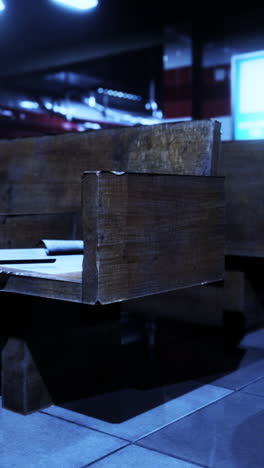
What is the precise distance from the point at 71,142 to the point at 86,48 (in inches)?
296

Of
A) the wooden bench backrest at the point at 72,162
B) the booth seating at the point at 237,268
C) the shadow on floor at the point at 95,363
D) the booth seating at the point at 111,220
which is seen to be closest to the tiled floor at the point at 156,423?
the shadow on floor at the point at 95,363

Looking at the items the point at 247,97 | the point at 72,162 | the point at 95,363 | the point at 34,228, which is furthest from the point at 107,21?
the point at 95,363

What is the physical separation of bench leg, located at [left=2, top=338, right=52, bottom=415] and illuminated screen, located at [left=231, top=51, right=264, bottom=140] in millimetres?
2140

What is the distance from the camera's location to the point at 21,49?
32.1 feet

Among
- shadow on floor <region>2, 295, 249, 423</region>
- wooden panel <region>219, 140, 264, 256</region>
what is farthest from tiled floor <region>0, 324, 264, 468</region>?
wooden panel <region>219, 140, 264, 256</region>

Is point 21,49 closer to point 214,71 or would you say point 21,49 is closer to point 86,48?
point 86,48

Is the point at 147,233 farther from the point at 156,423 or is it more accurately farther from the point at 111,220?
the point at 156,423

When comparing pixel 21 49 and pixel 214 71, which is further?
pixel 21 49

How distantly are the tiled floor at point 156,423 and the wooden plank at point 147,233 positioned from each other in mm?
349

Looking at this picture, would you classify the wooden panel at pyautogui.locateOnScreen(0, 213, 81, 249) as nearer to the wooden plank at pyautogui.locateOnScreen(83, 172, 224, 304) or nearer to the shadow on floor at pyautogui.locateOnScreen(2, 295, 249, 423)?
the shadow on floor at pyautogui.locateOnScreen(2, 295, 249, 423)

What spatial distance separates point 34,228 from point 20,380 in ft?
1.92

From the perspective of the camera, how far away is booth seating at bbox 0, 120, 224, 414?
1.13 m

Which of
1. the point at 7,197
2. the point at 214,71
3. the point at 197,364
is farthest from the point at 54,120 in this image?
the point at 197,364

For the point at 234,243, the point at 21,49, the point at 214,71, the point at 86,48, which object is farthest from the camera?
the point at 21,49
